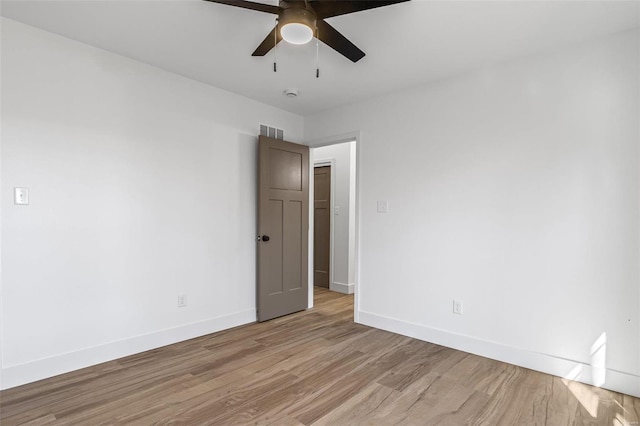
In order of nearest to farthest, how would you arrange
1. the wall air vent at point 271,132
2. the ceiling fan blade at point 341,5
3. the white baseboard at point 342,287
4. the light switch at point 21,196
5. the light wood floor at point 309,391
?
the ceiling fan blade at point 341,5, the light wood floor at point 309,391, the light switch at point 21,196, the wall air vent at point 271,132, the white baseboard at point 342,287

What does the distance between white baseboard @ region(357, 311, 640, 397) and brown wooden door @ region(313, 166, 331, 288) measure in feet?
6.68

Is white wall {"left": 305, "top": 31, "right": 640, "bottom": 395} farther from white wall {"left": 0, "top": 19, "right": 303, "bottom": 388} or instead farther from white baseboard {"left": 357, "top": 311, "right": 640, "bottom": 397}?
white wall {"left": 0, "top": 19, "right": 303, "bottom": 388}

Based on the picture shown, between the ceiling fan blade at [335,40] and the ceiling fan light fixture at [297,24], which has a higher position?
the ceiling fan blade at [335,40]

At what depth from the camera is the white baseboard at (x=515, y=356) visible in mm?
2334

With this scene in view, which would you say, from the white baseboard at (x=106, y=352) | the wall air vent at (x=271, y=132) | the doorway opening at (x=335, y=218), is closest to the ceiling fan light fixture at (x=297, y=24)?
the wall air vent at (x=271, y=132)

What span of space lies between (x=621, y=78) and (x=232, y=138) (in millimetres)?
Result: 3379

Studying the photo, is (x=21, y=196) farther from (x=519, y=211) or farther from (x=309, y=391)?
(x=519, y=211)

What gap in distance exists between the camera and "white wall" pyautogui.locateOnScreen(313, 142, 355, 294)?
5297 millimetres

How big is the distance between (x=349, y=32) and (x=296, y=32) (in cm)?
72

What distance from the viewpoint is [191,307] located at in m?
3.29

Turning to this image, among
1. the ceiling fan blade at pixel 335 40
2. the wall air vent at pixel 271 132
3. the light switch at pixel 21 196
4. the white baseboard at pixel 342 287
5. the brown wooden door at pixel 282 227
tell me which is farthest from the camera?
the white baseboard at pixel 342 287

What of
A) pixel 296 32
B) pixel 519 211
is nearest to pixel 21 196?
pixel 296 32

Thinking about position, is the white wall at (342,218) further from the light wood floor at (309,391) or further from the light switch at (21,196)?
the light switch at (21,196)

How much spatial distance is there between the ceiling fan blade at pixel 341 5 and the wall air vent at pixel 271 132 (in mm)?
2204
